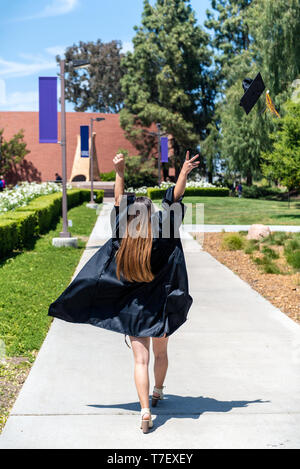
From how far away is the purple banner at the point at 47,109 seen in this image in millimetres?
15398

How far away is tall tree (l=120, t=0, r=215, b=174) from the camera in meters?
54.9

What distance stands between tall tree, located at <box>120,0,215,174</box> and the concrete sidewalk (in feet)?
159

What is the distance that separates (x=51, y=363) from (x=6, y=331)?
136 cm

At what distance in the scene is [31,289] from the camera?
9359 millimetres

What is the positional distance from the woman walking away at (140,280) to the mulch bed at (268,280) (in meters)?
3.90

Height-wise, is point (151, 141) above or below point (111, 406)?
above

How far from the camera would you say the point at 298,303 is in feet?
28.2

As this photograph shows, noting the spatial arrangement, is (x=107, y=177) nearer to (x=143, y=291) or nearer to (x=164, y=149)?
(x=164, y=149)

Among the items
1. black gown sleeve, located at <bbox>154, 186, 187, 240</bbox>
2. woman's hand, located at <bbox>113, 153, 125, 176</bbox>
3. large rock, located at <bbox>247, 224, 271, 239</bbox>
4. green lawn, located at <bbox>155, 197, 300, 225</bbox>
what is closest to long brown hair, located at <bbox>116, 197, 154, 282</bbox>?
black gown sleeve, located at <bbox>154, 186, 187, 240</bbox>

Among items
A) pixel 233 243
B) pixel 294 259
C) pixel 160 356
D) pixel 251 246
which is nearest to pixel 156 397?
pixel 160 356

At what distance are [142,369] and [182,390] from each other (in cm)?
95

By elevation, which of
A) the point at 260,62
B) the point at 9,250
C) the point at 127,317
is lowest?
the point at 9,250

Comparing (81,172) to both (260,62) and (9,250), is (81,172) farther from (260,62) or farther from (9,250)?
(9,250)
